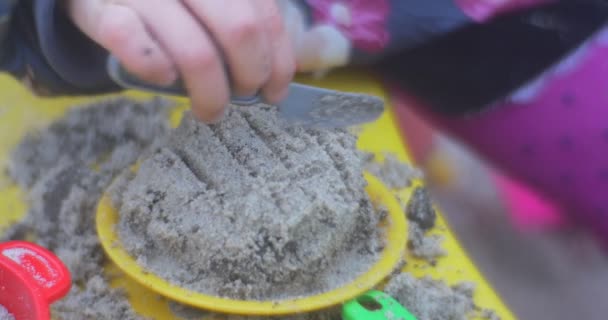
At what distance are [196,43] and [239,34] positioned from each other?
0.03 metres

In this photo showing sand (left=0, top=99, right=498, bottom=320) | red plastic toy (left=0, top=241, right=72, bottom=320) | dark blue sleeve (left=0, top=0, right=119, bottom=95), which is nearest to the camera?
red plastic toy (left=0, top=241, right=72, bottom=320)

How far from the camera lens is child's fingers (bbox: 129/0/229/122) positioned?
467mm

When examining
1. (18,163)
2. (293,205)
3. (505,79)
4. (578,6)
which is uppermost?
(578,6)

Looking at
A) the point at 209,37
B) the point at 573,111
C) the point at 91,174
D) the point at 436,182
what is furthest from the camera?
the point at 436,182

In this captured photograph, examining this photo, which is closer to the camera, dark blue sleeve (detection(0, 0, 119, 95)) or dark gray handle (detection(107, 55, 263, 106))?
dark gray handle (detection(107, 55, 263, 106))

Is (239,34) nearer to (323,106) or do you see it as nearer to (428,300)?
(323,106)

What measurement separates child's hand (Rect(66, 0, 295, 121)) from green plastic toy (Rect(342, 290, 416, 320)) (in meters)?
0.18

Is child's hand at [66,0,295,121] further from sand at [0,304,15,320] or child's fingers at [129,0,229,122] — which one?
sand at [0,304,15,320]

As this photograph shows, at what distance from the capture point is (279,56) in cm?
52

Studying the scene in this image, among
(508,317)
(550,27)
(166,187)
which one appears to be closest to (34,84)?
(166,187)

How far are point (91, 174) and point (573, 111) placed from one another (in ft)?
2.08

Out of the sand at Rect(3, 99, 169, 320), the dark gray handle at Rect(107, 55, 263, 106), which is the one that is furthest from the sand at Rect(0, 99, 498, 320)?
the dark gray handle at Rect(107, 55, 263, 106)

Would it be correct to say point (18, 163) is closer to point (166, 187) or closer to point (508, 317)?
point (166, 187)

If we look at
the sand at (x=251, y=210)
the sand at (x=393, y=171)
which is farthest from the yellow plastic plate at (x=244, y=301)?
the sand at (x=393, y=171)
